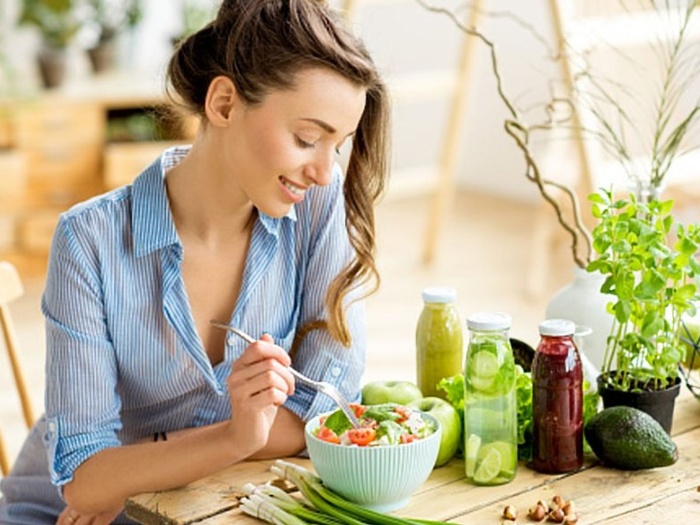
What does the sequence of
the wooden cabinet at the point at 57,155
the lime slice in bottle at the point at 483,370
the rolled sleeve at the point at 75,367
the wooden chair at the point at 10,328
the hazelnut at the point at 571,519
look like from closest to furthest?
the hazelnut at the point at 571,519 → the lime slice in bottle at the point at 483,370 → the rolled sleeve at the point at 75,367 → the wooden chair at the point at 10,328 → the wooden cabinet at the point at 57,155

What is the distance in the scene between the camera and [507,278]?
5215 mm

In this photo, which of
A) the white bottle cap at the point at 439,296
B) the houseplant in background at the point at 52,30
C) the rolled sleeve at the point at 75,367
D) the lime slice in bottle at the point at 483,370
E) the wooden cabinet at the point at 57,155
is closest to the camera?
the lime slice in bottle at the point at 483,370

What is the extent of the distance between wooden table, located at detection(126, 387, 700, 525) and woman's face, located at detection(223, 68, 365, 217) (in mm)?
401

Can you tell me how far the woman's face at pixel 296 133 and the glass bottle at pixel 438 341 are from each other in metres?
0.29

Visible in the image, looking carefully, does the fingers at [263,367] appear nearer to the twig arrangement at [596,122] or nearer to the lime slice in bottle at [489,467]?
the lime slice in bottle at [489,467]

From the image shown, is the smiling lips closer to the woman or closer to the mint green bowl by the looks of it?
the woman

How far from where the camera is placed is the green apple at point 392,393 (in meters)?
1.96

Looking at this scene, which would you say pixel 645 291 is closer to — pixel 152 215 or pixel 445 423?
pixel 445 423

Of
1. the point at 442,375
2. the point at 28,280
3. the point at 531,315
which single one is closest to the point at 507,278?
the point at 531,315

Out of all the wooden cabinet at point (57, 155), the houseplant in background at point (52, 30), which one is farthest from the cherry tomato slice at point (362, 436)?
the houseplant in background at point (52, 30)

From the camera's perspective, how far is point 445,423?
185cm

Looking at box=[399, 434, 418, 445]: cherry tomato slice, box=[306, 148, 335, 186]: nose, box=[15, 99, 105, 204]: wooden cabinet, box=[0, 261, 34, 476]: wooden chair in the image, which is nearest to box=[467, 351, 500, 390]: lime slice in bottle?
box=[399, 434, 418, 445]: cherry tomato slice

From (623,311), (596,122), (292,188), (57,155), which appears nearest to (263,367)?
(292,188)

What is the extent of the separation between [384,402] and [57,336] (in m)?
0.47
